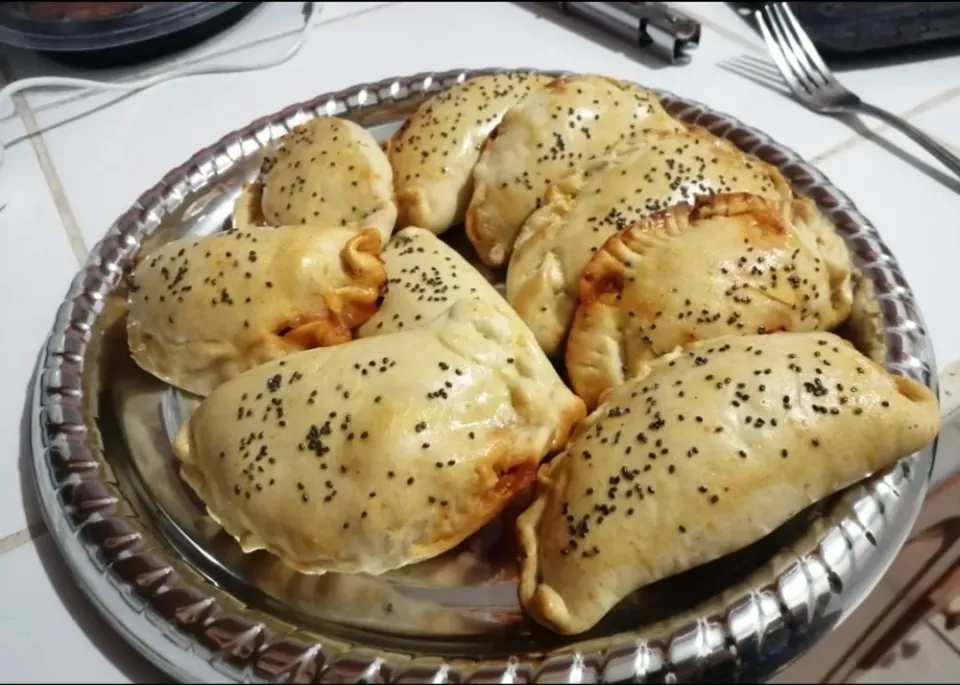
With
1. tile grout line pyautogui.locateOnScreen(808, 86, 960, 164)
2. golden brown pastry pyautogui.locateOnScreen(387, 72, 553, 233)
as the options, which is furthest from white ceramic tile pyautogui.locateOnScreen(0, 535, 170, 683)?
tile grout line pyautogui.locateOnScreen(808, 86, 960, 164)

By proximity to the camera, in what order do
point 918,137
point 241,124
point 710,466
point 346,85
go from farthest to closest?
point 346,85 → point 241,124 → point 918,137 → point 710,466

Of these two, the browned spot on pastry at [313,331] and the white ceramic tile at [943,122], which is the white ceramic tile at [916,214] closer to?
the white ceramic tile at [943,122]

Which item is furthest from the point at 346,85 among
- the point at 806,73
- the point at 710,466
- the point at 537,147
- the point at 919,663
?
the point at 919,663

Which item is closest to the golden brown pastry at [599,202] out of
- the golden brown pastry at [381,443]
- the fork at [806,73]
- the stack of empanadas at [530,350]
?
the stack of empanadas at [530,350]

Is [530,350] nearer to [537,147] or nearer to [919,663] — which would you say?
[537,147]

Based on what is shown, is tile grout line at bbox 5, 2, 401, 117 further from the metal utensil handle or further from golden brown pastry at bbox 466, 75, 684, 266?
golden brown pastry at bbox 466, 75, 684, 266

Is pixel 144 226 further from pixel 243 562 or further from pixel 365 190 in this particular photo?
pixel 243 562
